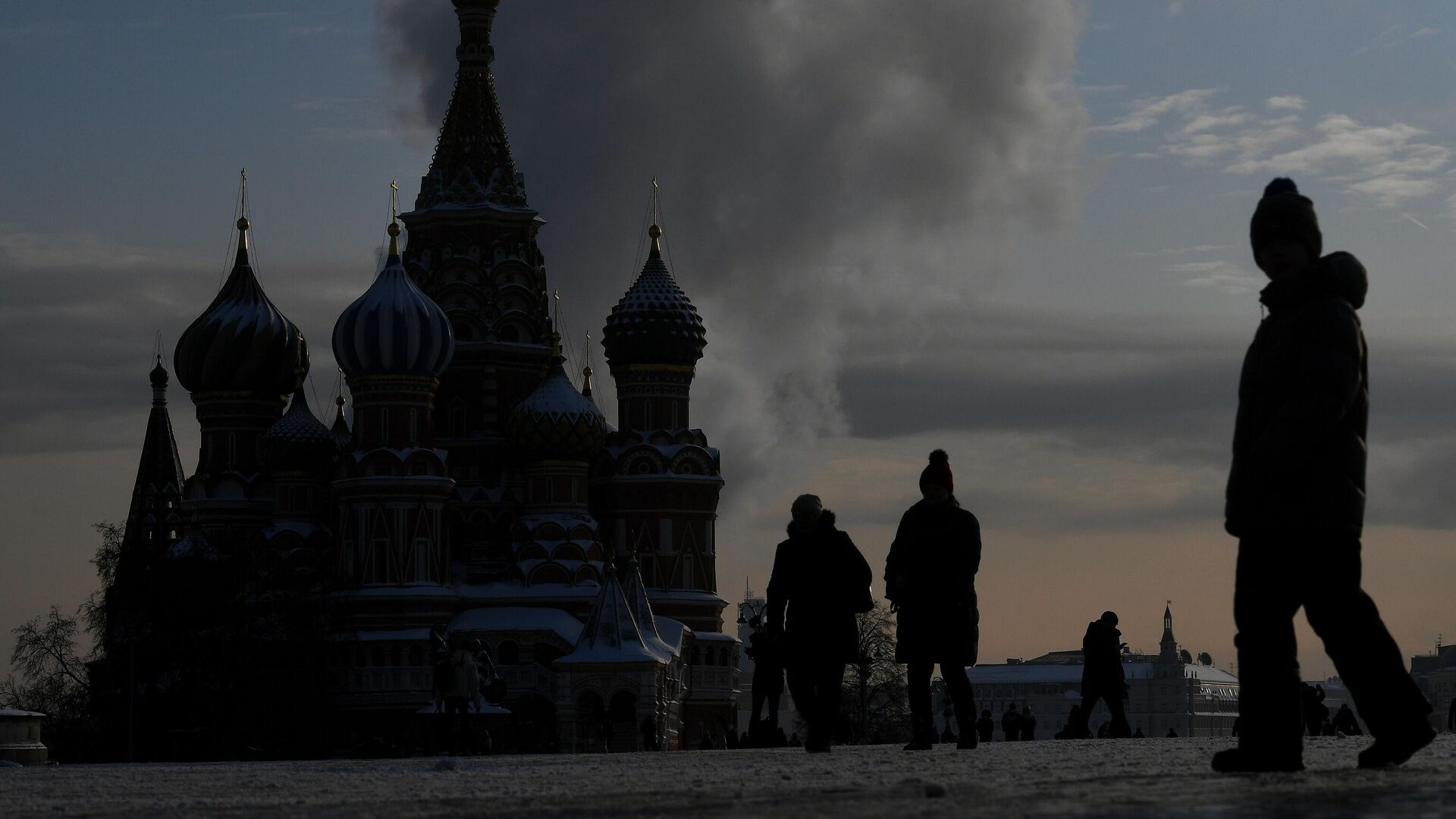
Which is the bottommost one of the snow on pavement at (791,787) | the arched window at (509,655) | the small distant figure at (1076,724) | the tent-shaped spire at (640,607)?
the snow on pavement at (791,787)

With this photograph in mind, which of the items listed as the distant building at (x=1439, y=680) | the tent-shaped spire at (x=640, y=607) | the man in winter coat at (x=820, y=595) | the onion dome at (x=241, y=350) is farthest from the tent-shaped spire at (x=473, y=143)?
the distant building at (x=1439, y=680)

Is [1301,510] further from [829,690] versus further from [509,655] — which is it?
[509,655]

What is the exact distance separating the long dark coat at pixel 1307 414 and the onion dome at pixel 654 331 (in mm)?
59134

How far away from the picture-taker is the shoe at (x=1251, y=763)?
27.5ft

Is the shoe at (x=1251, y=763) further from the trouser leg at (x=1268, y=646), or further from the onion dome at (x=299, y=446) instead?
the onion dome at (x=299, y=446)

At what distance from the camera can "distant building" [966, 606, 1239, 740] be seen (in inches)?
6914

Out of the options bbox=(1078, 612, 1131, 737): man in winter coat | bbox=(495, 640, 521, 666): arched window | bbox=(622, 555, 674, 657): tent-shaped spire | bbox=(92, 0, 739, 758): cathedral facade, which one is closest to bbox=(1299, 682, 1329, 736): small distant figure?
bbox=(1078, 612, 1131, 737): man in winter coat

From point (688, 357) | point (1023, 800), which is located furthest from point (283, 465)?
point (1023, 800)

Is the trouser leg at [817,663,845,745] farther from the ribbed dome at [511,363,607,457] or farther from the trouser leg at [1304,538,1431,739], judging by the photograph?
the ribbed dome at [511,363,607,457]

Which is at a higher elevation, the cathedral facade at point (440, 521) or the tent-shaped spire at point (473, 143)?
the tent-shaped spire at point (473, 143)

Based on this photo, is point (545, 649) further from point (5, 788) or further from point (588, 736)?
point (5, 788)

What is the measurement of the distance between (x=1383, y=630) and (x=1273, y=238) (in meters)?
1.30

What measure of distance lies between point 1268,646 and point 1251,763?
38cm

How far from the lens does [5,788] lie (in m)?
11.3
